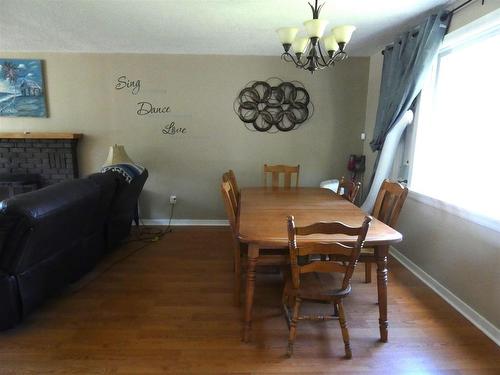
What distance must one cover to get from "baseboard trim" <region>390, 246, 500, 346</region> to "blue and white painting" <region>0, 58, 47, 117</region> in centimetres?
457

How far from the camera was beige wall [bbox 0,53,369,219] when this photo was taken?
3607mm

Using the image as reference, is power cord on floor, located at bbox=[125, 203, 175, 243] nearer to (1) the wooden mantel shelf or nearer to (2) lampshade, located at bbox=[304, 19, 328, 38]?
(1) the wooden mantel shelf

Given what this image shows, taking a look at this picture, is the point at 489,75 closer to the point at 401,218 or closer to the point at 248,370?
the point at 401,218

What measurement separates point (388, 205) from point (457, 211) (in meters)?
0.52

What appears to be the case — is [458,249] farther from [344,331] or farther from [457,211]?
[344,331]

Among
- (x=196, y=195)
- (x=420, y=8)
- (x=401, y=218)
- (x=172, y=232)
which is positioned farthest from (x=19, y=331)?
(x=420, y=8)

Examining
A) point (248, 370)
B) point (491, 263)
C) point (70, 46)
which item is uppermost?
point (70, 46)

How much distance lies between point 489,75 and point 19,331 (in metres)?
3.64

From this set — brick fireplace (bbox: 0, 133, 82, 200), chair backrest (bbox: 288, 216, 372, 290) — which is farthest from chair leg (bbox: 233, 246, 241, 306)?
→ brick fireplace (bbox: 0, 133, 82, 200)

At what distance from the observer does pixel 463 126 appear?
90.3 inches

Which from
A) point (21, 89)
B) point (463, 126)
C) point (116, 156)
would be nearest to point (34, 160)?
point (21, 89)

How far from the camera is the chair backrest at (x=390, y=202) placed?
1968 mm

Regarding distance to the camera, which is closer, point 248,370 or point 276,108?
point 248,370

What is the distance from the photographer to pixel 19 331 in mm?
1844
